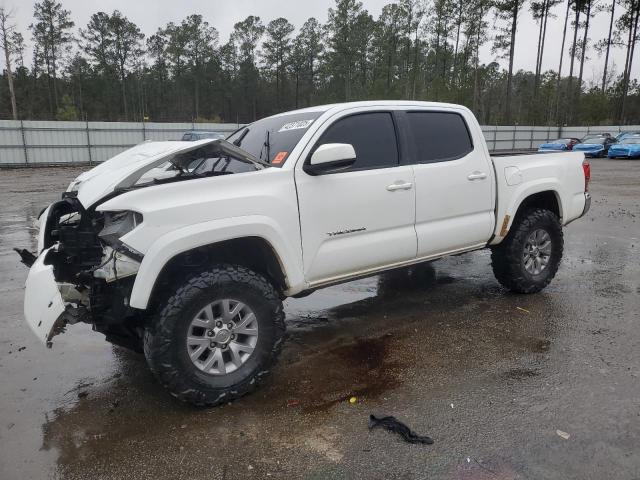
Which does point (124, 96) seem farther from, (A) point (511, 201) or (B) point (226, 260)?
(B) point (226, 260)

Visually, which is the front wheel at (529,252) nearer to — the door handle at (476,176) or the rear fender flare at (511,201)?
the rear fender flare at (511,201)

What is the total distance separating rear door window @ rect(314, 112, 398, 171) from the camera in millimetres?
4047

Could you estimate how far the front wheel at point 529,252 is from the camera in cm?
526

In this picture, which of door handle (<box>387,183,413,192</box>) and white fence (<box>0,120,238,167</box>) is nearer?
door handle (<box>387,183,413,192</box>)

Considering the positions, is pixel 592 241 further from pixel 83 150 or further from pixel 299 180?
pixel 83 150

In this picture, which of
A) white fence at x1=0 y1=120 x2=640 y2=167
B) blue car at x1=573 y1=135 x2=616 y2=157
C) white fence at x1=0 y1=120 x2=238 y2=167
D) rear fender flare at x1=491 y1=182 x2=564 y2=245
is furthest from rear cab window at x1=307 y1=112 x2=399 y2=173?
blue car at x1=573 y1=135 x2=616 y2=157

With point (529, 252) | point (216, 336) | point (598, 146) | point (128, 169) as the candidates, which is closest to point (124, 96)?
point (598, 146)

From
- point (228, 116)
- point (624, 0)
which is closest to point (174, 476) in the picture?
point (624, 0)

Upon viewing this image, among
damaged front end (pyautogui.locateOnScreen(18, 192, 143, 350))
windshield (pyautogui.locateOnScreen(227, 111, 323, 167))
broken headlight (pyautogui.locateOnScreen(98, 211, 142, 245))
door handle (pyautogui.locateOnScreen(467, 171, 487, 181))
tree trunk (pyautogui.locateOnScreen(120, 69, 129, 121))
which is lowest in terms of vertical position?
damaged front end (pyautogui.locateOnScreen(18, 192, 143, 350))

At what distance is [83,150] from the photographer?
2714 centimetres

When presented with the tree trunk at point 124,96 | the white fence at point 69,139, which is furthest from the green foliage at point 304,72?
the white fence at point 69,139

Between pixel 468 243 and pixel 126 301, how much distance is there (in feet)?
10.3

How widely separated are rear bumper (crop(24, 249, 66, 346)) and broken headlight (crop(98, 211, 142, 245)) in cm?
40

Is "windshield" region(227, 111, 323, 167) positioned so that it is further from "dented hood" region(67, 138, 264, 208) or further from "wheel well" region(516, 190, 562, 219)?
"wheel well" region(516, 190, 562, 219)
